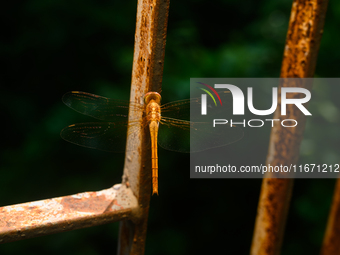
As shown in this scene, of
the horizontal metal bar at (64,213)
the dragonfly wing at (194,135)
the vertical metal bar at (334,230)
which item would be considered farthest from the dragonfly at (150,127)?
the vertical metal bar at (334,230)

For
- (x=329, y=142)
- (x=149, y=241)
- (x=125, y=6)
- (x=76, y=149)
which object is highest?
(x=125, y=6)

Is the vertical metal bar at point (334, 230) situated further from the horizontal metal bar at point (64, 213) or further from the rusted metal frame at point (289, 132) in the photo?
the horizontal metal bar at point (64, 213)

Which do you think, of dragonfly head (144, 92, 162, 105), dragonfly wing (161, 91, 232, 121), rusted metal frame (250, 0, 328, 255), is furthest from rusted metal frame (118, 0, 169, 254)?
rusted metal frame (250, 0, 328, 255)

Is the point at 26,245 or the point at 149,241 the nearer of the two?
the point at 26,245

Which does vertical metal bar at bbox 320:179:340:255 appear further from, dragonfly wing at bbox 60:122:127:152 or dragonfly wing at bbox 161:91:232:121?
dragonfly wing at bbox 60:122:127:152

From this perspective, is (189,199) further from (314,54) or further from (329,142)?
(314,54)

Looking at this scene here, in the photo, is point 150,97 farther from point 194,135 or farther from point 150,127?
point 194,135

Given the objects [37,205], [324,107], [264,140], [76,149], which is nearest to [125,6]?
[76,149]
